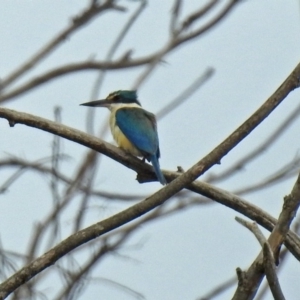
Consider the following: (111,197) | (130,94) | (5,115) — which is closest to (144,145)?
(111,197)

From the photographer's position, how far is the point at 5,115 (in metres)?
2.86

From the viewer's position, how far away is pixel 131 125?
5176 millimetres

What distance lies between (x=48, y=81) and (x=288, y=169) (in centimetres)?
144

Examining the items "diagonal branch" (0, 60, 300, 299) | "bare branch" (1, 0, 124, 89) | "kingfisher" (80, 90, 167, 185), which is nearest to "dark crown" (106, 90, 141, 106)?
"kingfisher" (80, 90, 167, 185)

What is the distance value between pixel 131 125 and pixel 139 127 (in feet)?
0.22

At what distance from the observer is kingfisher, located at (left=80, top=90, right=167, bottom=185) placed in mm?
4652

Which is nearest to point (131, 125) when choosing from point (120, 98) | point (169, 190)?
point (120, 98)

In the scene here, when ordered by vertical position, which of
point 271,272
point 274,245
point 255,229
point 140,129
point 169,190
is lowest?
point 271,272

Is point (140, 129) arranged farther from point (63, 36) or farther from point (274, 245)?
point (274, 245)

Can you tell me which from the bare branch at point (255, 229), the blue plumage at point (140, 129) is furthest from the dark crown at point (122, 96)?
the bare branch at point (255, 229)

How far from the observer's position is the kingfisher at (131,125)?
465cm

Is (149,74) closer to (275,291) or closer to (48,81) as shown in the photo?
(48,81)

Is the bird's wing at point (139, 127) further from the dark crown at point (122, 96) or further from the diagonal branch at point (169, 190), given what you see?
the diagonal branch at point (169, 190)

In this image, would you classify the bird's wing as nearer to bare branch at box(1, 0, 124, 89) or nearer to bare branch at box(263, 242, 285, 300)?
bare branch at box(1, 0, 124, 89)
